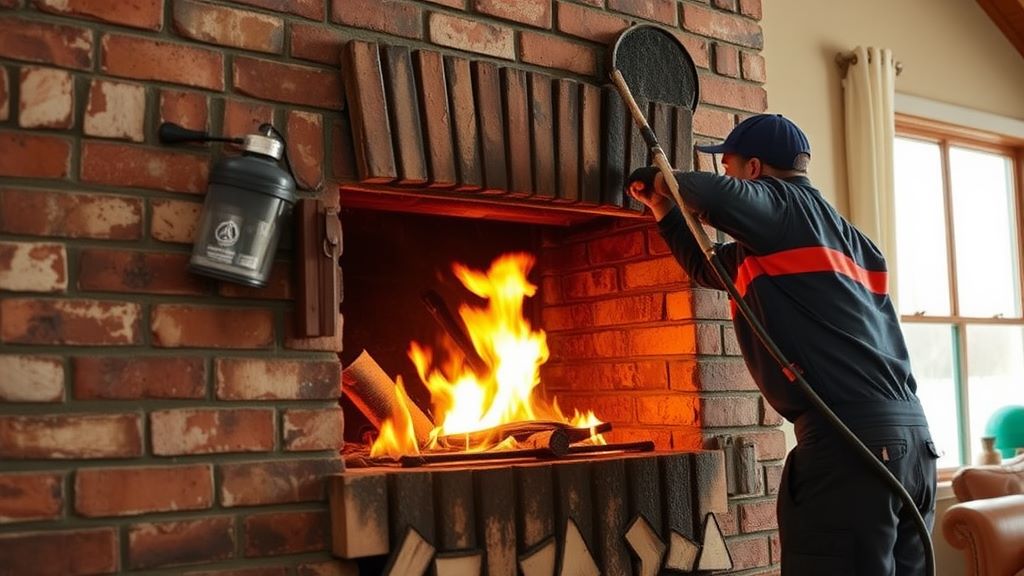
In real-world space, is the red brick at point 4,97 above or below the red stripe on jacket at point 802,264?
above

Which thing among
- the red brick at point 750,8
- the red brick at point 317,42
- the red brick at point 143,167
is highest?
the red brick at point 750,8

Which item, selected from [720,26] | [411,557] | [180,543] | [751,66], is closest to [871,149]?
[751,66]


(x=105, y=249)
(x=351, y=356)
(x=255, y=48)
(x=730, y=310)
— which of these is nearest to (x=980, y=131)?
(x=730, y=310)

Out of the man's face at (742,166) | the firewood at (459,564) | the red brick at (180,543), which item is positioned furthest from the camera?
the man's face at (742,166)

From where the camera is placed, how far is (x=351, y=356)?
8.41 feet

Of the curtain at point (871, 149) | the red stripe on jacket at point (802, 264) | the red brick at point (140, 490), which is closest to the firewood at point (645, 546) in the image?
the red stripe on jacket at point (802, 264)

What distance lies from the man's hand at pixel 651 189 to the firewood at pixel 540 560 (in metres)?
0.74

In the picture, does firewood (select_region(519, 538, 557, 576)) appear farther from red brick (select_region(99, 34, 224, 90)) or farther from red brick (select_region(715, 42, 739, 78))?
red brick (select_region(715, 42, 739, 78))

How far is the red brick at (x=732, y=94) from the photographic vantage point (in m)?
2.54

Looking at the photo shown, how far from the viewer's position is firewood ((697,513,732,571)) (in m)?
2.29

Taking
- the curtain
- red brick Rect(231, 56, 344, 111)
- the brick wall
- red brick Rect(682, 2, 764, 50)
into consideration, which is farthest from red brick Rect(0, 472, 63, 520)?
the curtain

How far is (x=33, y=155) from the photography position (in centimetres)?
171

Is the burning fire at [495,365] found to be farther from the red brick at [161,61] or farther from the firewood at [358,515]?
the red brick at [161,61]

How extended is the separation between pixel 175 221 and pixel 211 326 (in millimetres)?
189
